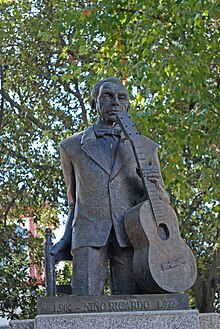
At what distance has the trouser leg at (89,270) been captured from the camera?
645 cm

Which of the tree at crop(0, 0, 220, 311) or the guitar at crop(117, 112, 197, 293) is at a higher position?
the tree at crop(0, 0, 220, 311)

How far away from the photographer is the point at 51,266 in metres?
6.55

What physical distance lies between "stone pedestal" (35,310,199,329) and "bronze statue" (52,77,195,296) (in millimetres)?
254

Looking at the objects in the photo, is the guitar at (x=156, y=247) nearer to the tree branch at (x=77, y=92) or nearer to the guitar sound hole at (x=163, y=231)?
the guitar sound hole at (x=163, y=231)

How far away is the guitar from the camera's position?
6.28m

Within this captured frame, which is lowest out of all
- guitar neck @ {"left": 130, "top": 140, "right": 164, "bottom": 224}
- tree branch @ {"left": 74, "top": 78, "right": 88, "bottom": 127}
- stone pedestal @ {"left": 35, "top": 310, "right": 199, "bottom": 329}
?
stone pedestal @ {"left": 35, "top": 310, "right": 199, "bottom": 329}

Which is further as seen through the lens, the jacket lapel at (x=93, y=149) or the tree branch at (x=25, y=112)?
the tree branch at (x=25, y=112)

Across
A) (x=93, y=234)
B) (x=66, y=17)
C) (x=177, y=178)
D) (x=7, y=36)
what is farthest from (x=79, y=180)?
(x=7, y=36)

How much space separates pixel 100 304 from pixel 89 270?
0.38 m

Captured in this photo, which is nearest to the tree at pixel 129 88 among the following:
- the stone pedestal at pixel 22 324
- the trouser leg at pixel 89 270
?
the trouser leg at pixel 89 270

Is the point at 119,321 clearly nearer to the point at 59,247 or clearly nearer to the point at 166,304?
the point at 166,304

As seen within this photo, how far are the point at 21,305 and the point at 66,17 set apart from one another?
5.95 m

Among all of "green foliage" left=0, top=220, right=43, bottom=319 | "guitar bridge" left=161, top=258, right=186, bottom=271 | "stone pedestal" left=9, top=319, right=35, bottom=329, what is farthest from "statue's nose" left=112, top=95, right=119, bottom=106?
"green foliage" left=0, top=220, right=43, bottom=319

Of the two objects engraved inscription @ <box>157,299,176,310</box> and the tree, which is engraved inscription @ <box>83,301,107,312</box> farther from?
the tree
